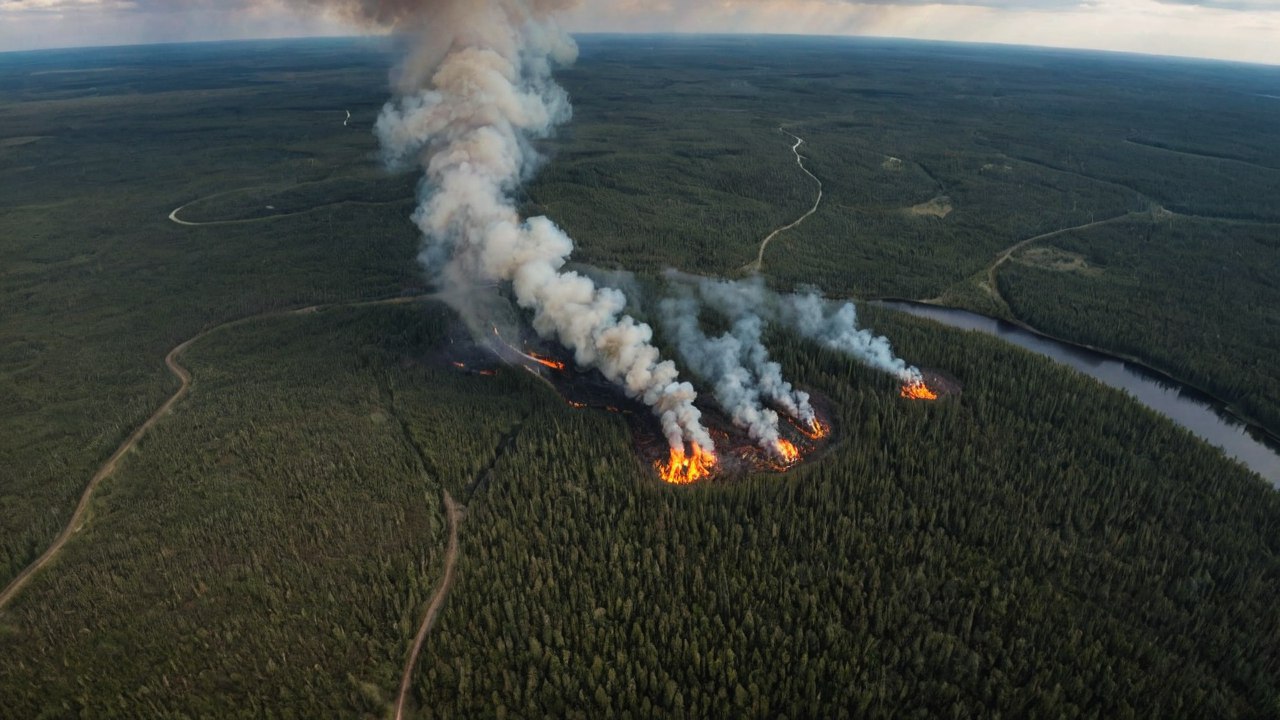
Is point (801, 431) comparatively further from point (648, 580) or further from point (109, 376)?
point (109, 376)

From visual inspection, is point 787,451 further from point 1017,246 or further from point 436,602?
point 1017,246

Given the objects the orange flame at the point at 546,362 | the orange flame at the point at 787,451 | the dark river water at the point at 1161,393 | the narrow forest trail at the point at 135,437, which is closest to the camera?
the narrow forest trail at the point at 135,437

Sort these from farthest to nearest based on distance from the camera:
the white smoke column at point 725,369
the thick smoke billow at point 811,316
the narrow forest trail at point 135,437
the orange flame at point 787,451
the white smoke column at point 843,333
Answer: the thick smoke billow at point 811,316 < the white smoke column at point 843,333 < the white smoke column at point 725,369 < the orange flame at point 787,451 < the narrow forest trail at point 135,437

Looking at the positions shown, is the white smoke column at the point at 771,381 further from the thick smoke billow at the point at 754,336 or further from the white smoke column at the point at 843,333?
the white smoke column at the point at 843,333

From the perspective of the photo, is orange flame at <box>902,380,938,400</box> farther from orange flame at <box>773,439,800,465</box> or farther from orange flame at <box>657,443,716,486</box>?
orange flame at <box>657,443,716,486</box>

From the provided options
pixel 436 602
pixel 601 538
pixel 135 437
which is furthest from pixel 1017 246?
pixel 135 437

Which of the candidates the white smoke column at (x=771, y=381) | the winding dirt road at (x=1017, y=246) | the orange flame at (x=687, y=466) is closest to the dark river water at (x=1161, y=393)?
the winding dirt road at (x=1017, y=246)
